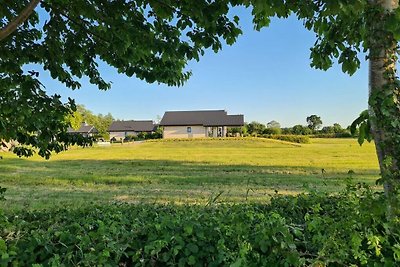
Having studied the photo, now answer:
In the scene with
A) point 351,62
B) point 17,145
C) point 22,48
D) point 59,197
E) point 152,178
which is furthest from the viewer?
point 152,178

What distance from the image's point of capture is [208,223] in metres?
2.37

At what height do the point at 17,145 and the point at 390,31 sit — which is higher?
the point at 390,31

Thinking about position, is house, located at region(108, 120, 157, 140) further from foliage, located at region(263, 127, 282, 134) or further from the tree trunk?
the tree trunk

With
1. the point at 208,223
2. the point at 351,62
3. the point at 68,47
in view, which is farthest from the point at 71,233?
the point at 351,62

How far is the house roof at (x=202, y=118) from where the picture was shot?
185ft

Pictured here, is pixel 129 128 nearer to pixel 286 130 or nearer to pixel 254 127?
pixel 254 127

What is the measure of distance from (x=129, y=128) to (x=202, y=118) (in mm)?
22619

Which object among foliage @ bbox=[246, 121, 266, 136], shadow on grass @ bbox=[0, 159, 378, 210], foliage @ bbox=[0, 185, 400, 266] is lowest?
shadow on grass @ bbox=[0, 159, 378, 210]

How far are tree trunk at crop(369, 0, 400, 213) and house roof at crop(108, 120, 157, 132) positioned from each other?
7262 cm

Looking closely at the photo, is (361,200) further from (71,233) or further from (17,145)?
(17,145)

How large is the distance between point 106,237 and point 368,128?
6.69ft

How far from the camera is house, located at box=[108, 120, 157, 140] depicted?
73.9 metres

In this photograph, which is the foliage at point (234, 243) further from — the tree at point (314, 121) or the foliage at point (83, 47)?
the tree at point (314, 121)

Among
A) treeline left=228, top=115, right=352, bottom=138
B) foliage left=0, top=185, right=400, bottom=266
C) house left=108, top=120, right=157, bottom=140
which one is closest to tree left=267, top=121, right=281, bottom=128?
treeline left=228, top=115, right=352, bottom=138
